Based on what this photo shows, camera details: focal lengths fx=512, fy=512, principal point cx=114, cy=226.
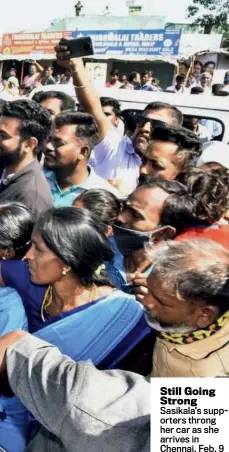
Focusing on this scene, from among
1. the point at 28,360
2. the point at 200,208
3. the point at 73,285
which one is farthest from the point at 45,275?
the point at 200,208

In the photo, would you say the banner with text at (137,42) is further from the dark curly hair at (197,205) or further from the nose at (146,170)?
the dark curly hair at (197,205)

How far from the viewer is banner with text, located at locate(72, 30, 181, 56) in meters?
17.6

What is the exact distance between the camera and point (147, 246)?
1.89 meters

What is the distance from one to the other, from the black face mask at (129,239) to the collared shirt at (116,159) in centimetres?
138

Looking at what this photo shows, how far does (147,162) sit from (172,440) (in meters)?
2.08

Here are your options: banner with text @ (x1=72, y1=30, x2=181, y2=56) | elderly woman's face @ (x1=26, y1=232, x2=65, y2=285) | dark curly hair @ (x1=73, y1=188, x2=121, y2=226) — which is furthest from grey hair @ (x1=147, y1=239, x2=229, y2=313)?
banner with text @ (x1=72, y1=30, x2=181, y2=56)

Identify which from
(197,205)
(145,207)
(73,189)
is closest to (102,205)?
(145,207)

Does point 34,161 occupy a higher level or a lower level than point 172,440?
lower

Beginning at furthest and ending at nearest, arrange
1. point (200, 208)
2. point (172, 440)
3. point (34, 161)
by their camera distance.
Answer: point (34, 161) → point (200, 208) → point (172, 440)

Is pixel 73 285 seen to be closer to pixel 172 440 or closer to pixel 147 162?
pixel 172 440

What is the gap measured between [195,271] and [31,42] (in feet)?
68.4

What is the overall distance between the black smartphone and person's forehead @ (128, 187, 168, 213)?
1.23 meters

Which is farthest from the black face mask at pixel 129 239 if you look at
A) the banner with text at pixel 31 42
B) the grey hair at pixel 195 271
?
the banner with text at pixel 31 42
